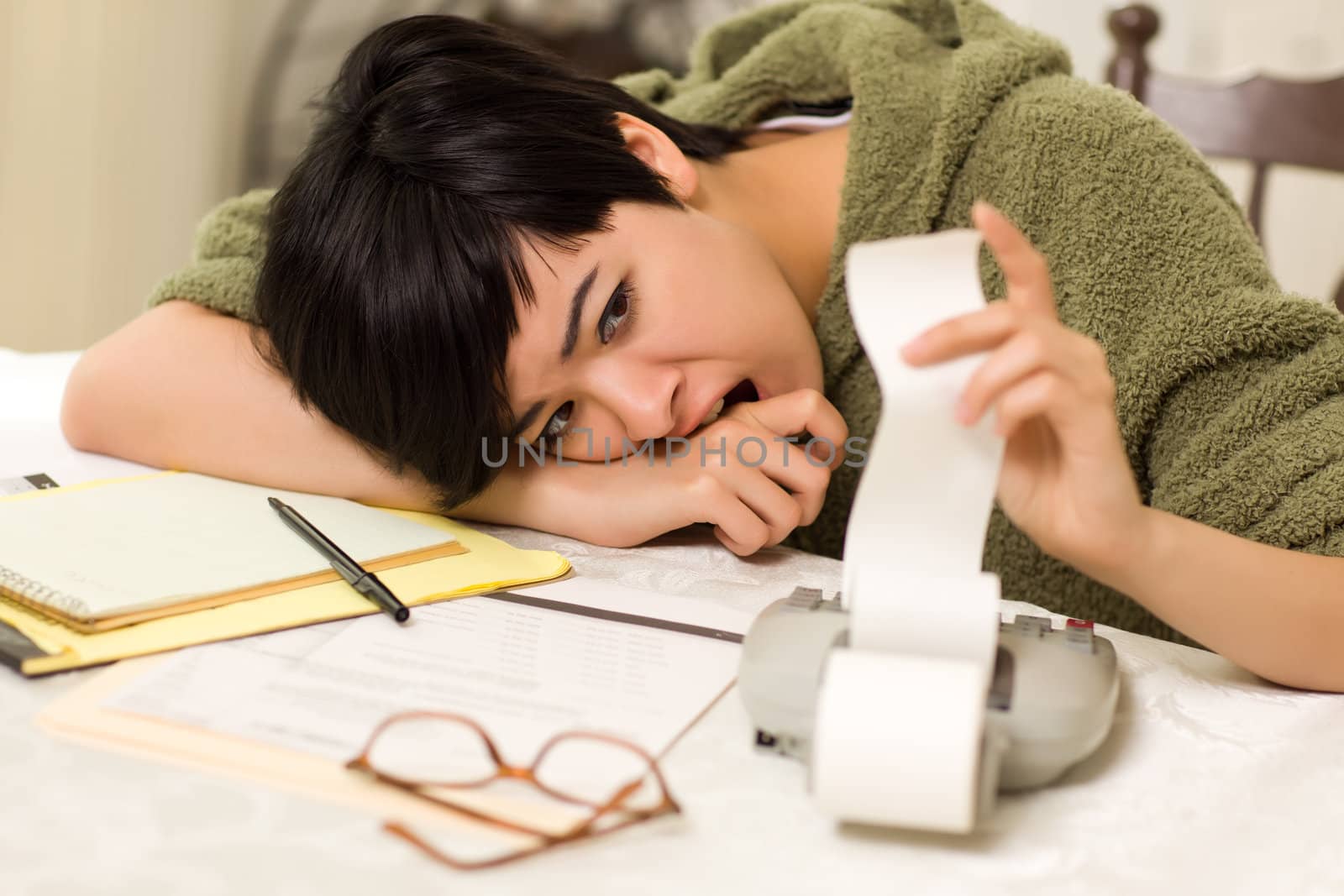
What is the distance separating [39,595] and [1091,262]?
70 cm

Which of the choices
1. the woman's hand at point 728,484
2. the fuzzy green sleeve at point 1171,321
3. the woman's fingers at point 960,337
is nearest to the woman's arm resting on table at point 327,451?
the woman's hand at point 728,484

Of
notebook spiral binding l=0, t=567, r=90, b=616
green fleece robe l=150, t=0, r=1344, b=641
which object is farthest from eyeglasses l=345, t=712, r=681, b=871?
green fleece robe l=150, t=0, r=1344, b=641

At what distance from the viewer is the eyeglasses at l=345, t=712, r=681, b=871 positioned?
420 millimetres

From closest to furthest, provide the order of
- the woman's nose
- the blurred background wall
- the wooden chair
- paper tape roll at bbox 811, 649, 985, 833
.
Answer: paper tape roll at bbox 811, 649, 985, 833
the woman's nose
the wooden chair
the blurred background wall

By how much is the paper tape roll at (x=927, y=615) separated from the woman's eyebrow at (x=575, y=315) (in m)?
0.36

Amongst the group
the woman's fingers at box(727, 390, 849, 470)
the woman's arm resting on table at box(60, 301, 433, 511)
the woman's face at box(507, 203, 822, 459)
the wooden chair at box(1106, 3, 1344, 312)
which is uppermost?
the wooden chair at box(1106, 3, 1344, 312)

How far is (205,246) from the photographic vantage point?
1099mm

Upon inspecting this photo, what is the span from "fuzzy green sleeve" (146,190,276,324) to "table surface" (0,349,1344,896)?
20.4 inches

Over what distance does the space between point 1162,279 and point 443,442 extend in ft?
1.67

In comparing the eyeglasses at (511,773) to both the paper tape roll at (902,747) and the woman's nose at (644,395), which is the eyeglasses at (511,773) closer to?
the paper tape roll at (902,747)

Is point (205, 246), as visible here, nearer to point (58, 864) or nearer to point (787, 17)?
point (787, 17)

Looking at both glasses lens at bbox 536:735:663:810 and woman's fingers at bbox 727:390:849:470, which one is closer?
glasses lens at bbox 536:735:663:810

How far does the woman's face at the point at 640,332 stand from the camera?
0.76 meters

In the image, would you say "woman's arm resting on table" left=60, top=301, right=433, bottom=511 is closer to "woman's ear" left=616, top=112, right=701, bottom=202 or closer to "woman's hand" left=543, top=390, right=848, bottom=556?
"woman's hand" left=543, top=390, right=848, bottom=556
